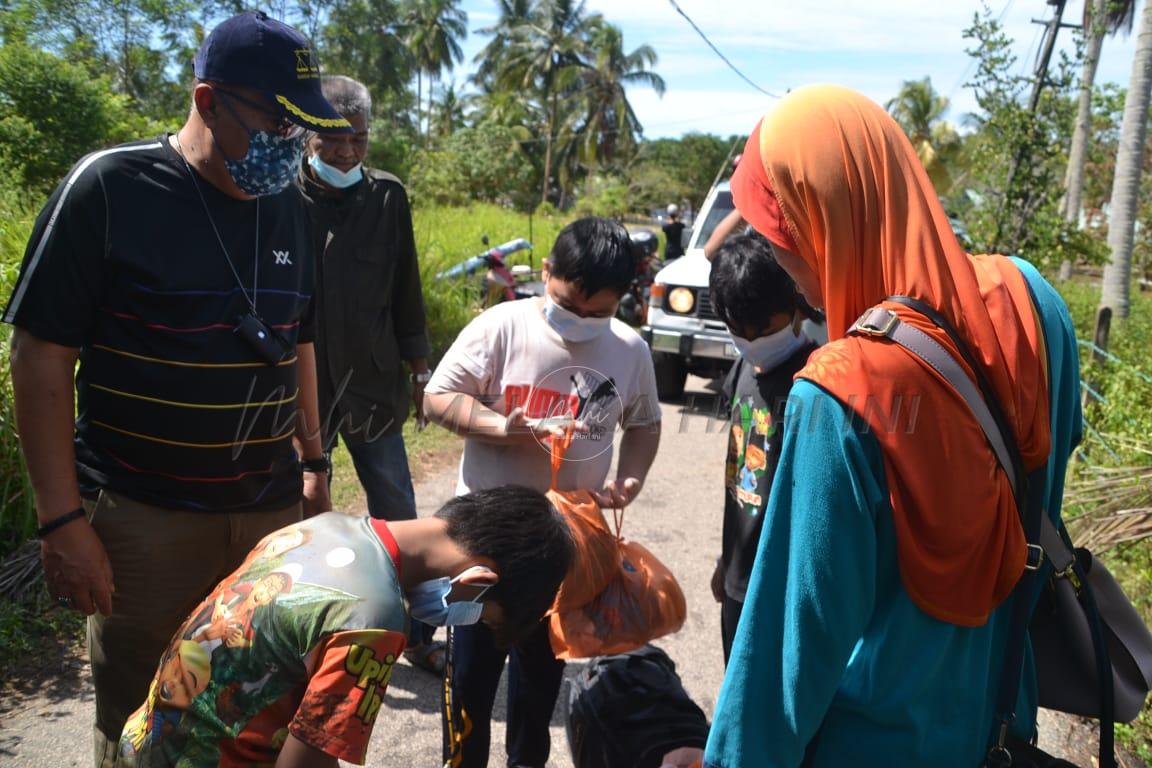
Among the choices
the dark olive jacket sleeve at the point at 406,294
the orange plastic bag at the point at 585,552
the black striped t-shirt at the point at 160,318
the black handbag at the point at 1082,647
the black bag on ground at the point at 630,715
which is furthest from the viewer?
the dark olive jacket sleeve at the point at 406,294

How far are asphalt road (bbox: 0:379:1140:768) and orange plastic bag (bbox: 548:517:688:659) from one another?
103 cm

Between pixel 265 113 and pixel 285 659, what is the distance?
135 cm

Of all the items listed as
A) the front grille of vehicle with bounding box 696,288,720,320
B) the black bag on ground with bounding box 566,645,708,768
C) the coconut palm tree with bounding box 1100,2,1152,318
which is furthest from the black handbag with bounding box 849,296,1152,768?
the coconut palm tree with bounding box 1100,2,1152,318

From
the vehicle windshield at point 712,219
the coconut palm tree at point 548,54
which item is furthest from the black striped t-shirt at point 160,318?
the coconut palm tree at point 548,54

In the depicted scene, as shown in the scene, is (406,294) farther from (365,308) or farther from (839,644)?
(839,644)

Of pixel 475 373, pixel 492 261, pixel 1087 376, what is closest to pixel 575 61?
pixel 492 261

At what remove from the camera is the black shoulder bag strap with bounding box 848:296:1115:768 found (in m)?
1.26

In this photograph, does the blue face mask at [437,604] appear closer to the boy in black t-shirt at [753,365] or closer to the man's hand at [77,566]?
the man's hand at [77,566]

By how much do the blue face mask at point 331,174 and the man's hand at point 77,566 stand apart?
1766mm

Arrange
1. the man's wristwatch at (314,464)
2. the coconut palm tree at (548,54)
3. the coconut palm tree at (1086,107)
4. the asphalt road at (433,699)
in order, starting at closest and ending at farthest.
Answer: the man's wristwatch at (314,464)
the asphalt road at (433,699)
the coconut palm tree at (1086,107)
the coconut palm tree at (548,54)

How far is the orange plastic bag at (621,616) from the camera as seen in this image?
2.35m

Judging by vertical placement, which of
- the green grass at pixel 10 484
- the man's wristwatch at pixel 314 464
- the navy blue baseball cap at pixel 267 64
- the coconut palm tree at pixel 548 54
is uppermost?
the coconut palm tree at pixel 548 54

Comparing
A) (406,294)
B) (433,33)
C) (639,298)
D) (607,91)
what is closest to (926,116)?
(607,91)

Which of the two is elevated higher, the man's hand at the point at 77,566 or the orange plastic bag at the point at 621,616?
the man's hand at the point at 77,566
